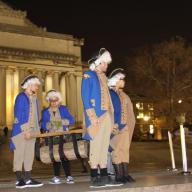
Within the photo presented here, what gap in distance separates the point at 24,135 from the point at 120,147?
195 cm

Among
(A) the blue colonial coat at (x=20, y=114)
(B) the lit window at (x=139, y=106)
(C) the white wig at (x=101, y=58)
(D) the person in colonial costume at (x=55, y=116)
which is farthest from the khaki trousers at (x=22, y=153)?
(B) the lit window at (x=139, y=106)

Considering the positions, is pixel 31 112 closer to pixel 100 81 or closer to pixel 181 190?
pixel 100 81

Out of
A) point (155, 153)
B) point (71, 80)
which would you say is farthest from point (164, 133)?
point (155, 153)

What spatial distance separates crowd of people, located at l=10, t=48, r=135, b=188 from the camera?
8789mm

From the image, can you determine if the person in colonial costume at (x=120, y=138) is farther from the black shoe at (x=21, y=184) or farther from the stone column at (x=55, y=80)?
the stone column at (x=55, y=80)

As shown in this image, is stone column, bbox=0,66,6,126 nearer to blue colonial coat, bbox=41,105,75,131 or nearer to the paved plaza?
the paved plaza

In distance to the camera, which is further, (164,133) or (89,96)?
(164,133)

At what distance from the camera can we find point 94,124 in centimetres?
870

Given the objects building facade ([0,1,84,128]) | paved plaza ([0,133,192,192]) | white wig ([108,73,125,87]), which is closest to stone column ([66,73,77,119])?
building facade ([0,1,84,128])

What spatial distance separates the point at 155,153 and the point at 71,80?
33.2 m

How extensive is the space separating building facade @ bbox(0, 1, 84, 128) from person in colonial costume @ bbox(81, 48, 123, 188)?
1934 inches

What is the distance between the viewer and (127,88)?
48.4m

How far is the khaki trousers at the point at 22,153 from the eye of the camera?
31.6 ft

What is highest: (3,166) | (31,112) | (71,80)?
(71,80)
